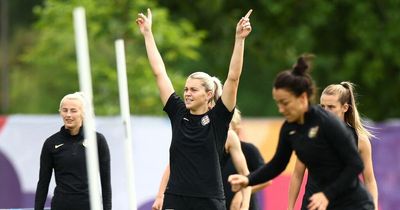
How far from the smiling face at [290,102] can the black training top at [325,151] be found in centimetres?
10

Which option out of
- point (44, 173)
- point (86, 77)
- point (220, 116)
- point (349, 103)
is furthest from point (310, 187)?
point (86, 77)

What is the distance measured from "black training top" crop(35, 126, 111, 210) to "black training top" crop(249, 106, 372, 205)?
215cm

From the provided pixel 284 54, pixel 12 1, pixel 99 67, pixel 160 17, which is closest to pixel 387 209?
pixel 160 17

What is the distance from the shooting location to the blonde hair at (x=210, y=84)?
317 inches

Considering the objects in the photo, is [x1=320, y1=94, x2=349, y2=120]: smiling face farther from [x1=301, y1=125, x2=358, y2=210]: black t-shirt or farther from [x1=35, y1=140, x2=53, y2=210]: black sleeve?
[x1=35, y1=140, x2=53, y2=210]: black sleeve

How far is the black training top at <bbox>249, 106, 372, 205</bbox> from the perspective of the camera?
650 cm

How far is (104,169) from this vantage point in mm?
8688

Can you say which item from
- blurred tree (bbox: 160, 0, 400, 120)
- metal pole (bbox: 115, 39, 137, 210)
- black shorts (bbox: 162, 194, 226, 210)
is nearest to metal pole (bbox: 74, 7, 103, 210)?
metal pole (bbox: 115, 39, 137, 210)

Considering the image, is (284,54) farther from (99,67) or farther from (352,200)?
(352,200)

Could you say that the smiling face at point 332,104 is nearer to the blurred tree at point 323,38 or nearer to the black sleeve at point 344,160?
the black sleeve at point 344,160

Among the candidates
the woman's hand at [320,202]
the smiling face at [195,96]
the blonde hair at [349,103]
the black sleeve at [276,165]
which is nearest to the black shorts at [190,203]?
the smiling face at [195,96]

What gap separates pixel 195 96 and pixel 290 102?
157 cm

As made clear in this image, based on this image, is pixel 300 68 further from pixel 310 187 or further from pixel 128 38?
pixel 128 38

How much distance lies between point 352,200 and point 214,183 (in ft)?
4.75
